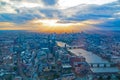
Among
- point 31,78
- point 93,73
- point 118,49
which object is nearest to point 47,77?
point 31,78

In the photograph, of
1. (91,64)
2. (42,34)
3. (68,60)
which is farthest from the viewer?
(42,34)

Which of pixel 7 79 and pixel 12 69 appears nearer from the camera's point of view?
pixel 7 79

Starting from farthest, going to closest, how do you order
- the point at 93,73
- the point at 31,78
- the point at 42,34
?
1. the point at 42,34
2. the point at 93,73
3. the point at 31,78

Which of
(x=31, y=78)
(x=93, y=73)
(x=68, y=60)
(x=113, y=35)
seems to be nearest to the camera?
(x=31, y=78)

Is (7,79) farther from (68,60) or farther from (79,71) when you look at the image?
(68,60)

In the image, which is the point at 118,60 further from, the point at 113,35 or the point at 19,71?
the point at 113,35

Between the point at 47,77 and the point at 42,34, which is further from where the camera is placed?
the point at 42,34

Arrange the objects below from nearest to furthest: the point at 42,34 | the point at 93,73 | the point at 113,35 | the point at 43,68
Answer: the point at 93,73, the point at 43,68, the point at 113,35, the point at 42,34

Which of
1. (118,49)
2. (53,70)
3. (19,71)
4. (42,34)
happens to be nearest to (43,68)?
(53,70)
